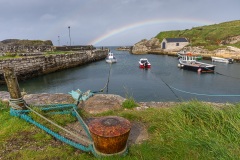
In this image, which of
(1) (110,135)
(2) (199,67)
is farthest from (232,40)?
(1) (110,135)

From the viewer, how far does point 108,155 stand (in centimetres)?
369

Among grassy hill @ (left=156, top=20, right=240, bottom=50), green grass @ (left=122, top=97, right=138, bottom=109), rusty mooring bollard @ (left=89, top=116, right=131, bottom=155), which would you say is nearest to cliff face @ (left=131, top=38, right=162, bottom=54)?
grassy hill @ (left=156, top=20, right=240, bottom=50)

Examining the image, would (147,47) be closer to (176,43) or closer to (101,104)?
(176,43)

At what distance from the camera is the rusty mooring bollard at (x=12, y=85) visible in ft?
17.6

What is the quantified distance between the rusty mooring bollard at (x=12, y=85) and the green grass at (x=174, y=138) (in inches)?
20.5

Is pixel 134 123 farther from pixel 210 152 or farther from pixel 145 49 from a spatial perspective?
pixel 145 49

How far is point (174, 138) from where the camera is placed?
4.14 metres

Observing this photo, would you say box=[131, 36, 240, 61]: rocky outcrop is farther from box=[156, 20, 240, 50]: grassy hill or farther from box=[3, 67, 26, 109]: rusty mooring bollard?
box=[3, 67, 26, 109]: rusty mooring bollard

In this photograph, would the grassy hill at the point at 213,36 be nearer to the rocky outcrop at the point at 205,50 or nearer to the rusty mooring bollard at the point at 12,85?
the rocky outcrop at the point at 205,50

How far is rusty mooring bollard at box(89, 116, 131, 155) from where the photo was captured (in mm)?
3541

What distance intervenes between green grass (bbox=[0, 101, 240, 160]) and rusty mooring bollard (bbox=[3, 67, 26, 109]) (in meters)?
0.52

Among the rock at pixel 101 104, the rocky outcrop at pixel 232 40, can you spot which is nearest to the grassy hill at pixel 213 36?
the rocky outcrop at pixel 232 40

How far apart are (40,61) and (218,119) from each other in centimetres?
2874

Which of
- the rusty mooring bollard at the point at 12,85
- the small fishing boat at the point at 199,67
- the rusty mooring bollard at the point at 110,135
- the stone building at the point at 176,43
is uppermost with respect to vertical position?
the stone building at the point at 176,43
